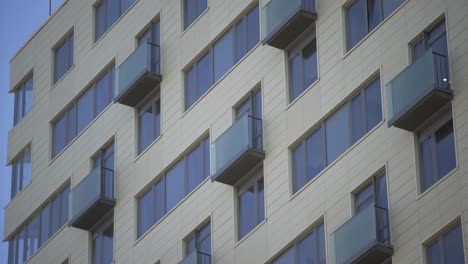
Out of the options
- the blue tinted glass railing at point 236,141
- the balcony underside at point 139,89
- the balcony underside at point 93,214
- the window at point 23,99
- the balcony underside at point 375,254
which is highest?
the window at point 23,99

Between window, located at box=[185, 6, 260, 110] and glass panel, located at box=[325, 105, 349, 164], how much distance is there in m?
5.81

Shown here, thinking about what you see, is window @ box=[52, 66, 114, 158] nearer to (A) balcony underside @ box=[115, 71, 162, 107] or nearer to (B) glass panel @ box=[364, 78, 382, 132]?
(A) balcony underside @ box=[115, 71, 162, 107]

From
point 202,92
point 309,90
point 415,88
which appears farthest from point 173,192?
point 415,88

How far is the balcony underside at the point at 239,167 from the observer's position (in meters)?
62.0

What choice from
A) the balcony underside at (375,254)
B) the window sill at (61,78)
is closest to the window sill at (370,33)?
the balcony underside at (375,254)

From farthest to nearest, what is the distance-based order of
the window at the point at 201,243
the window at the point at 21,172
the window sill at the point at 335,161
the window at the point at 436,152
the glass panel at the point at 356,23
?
the window at the point at 21,172 < the window at the point at 201,243 < the glass panel at the point at 356,23 < the window sill at the point at 335,161 < the window at the point at 436,152

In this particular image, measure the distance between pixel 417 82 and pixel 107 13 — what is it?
68.1 ft

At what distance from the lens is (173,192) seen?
66.5m

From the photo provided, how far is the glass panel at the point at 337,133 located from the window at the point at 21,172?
20314 millimetres

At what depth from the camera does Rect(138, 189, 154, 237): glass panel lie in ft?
221

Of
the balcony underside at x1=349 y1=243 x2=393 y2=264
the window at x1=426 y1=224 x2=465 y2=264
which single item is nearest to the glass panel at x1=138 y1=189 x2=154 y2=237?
the balcony underside at x1=349 y1=243 x2=393 y2=264

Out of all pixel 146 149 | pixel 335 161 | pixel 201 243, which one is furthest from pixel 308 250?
pixel 146 149

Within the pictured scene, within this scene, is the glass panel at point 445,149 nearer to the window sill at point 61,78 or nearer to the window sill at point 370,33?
the window sill at point 370,33

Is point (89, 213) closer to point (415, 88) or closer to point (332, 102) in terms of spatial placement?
point (332, 102)
